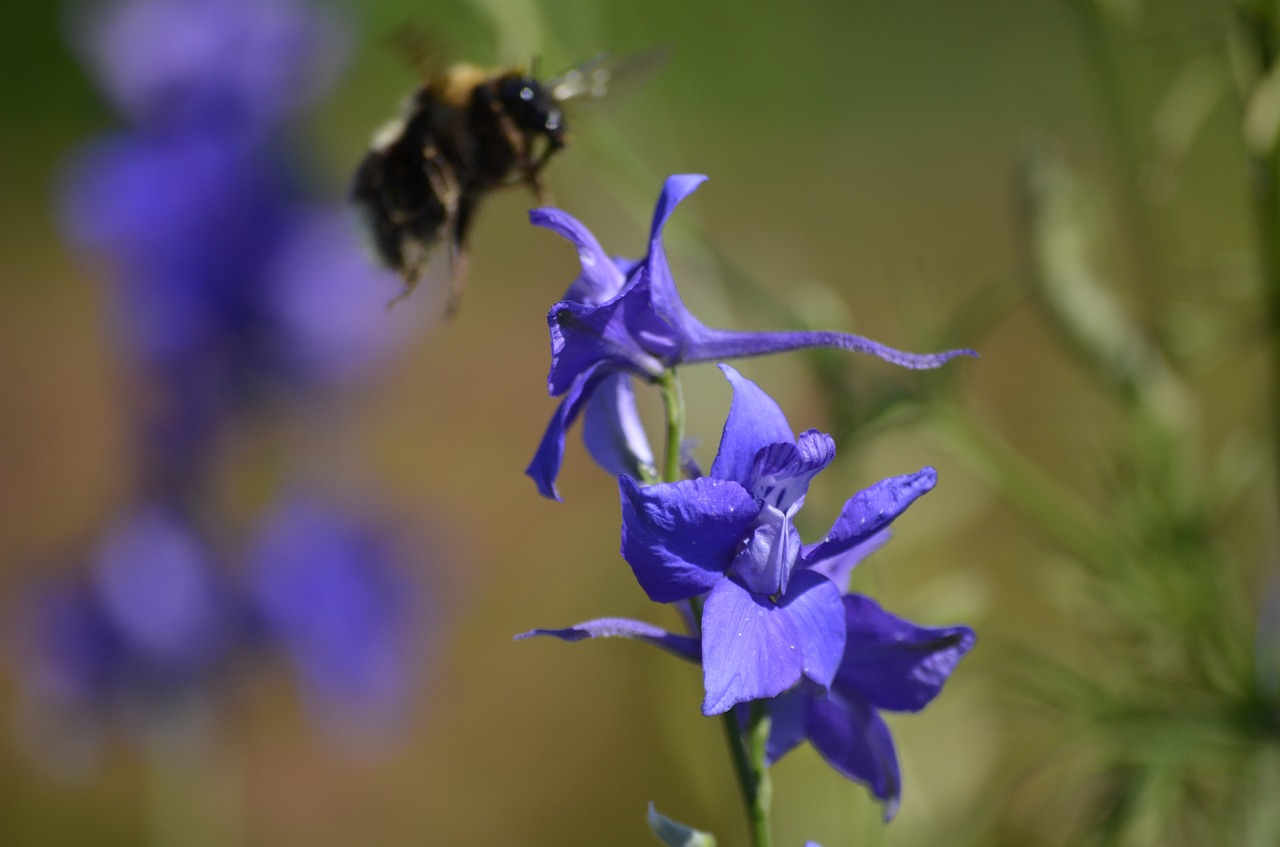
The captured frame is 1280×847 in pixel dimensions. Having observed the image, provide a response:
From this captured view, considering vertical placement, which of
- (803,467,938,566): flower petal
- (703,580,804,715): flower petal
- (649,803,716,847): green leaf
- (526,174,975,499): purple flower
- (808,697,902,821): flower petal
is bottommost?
(808,697,902,821): flower petal

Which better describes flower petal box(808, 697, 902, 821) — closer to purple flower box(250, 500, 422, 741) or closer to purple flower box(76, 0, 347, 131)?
purple flower box(250, 500, 422, 741)

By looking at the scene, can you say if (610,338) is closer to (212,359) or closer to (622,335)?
(622,335)

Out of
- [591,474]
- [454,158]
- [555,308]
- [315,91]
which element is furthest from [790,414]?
[591,474]

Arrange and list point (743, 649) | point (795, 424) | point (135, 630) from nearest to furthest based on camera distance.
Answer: point (743, 649) < point (795, 424) < point (135, 630)

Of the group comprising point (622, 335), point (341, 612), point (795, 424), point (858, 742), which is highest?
point (622, 335)

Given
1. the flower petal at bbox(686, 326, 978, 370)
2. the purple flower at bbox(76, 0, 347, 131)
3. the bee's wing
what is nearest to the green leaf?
the flower petal at bbox(686, 326, 978, 370)

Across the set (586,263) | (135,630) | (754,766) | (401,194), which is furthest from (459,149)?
(135,630)
